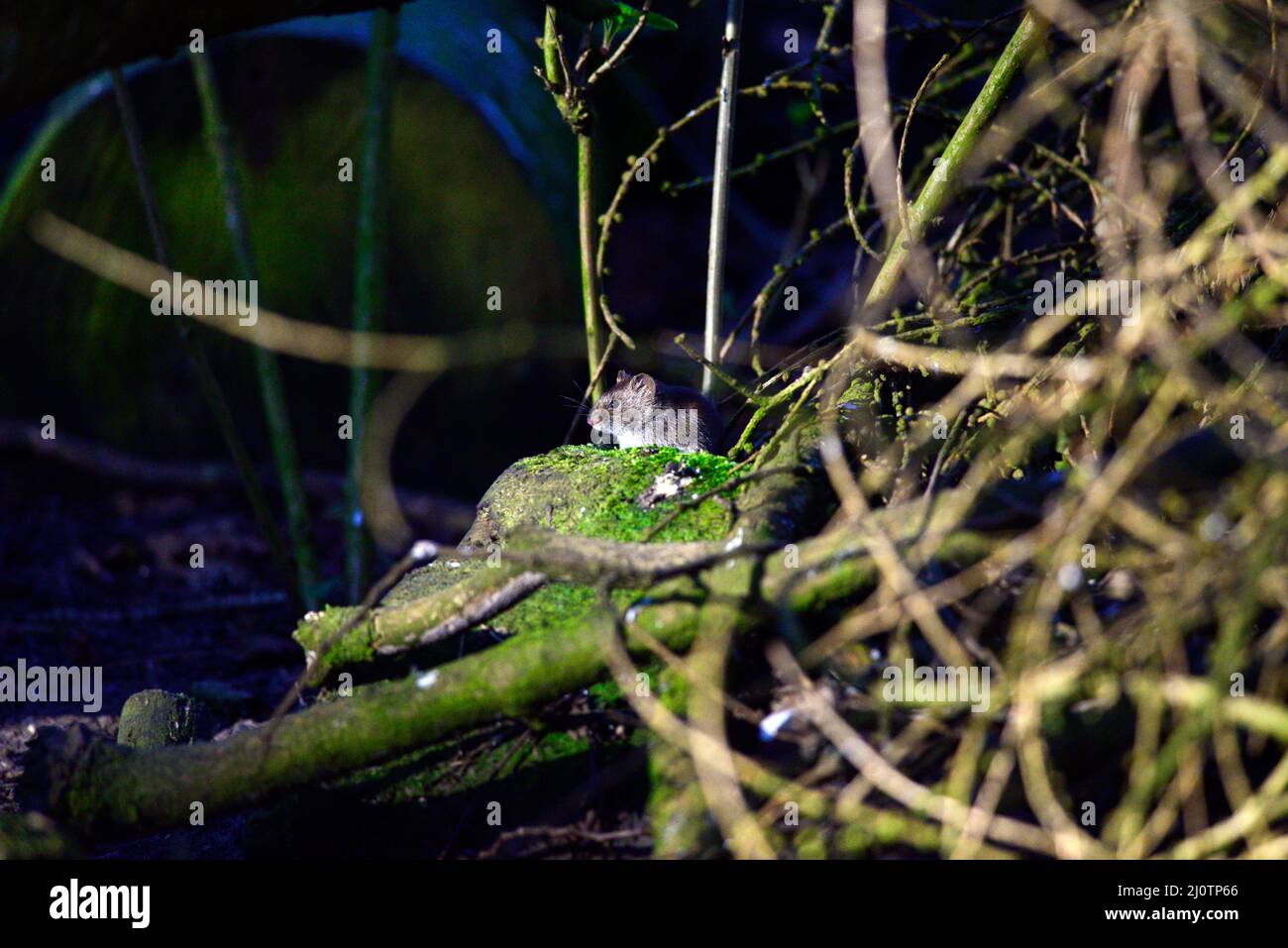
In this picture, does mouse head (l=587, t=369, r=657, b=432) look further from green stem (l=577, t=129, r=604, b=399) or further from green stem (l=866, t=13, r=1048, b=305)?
green stem (l=866, t=13, r=1048, b=305)

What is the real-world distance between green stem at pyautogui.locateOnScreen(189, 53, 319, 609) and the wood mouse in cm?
150

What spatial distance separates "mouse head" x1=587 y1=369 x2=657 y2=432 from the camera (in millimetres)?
4758

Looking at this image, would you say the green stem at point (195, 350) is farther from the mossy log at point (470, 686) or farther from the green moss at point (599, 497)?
the mossy log at point (470, 686)

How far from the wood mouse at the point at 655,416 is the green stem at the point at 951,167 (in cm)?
84

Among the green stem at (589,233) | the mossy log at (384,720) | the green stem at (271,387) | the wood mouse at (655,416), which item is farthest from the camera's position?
the green stem at (271,387)

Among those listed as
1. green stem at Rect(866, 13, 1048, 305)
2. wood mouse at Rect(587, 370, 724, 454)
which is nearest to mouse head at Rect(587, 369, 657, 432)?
wood mouse at Rect(587, 370, 724, 454)

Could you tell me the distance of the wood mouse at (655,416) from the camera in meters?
4.40

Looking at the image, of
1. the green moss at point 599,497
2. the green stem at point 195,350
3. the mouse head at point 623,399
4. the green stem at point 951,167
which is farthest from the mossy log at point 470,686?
the green stem at point 195,350

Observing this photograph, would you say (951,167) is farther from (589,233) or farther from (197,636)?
(197,636)

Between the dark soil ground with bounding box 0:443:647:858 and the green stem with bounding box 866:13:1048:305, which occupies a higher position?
the green stem with bounding box 866:13:1048:305

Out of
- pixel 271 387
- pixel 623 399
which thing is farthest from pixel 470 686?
pixel 271 387

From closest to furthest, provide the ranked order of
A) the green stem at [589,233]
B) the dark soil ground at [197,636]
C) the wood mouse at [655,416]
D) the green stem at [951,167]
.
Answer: the dark soil ground at [197,636] → the green stem at [951,167] → the green stem at [589,233] → the wood mouse at [655,416]

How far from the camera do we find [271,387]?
18.0 ft
